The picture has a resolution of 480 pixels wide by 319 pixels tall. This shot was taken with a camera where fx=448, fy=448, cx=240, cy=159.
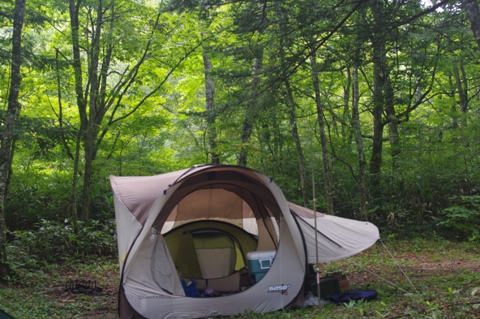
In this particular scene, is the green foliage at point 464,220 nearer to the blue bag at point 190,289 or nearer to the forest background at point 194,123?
the forest background at point 194,123

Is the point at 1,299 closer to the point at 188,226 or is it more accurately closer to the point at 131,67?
the point at 188,226

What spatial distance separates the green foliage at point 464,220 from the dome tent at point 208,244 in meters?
5.17

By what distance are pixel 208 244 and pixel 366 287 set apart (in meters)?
2.74

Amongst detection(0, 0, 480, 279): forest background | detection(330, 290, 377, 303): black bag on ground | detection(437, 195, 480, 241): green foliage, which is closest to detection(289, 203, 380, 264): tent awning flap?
detection(330, 290, 377, 303): black bag on ground

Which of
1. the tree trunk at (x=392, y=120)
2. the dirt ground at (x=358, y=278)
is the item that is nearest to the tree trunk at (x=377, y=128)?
the tree trunk at (x=392, y=120)

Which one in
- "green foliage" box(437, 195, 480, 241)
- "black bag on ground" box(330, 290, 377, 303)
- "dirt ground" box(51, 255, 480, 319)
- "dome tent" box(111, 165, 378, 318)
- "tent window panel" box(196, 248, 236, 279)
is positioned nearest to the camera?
"dome tent" box(111, 165, 378, 318)

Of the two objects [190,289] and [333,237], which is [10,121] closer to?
[190,289]

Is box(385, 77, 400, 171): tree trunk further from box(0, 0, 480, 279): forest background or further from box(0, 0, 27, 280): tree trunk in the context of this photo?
box(0, 0, 27, 280): tree trunk

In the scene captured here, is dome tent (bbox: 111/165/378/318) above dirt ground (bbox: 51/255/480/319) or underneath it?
above

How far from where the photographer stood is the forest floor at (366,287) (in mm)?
5008

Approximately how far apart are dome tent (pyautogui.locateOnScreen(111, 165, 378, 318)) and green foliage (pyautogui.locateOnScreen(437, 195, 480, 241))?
517 cm

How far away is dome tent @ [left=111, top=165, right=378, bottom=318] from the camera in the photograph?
5605 mm

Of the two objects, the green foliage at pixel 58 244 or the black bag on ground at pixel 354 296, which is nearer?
the black bag on ground at pixel 354 296

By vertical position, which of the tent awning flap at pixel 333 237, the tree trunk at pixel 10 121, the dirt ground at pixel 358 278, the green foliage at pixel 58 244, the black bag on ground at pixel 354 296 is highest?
the tree trunk at pixel 10 121
